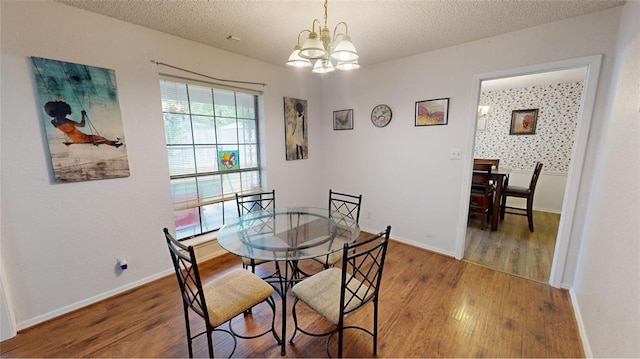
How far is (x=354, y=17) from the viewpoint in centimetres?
199

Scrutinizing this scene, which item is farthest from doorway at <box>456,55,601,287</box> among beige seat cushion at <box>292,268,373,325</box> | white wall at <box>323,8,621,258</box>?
beige seat cushion at <box>292,268,373,325</box>

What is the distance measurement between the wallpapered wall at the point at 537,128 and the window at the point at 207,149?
15.1 ft

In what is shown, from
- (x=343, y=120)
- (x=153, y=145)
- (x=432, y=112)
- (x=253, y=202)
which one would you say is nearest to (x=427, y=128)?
(x=432, y=112)

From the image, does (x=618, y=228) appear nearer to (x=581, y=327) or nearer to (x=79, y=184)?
(x=581, y=327)

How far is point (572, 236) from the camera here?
2.19 m

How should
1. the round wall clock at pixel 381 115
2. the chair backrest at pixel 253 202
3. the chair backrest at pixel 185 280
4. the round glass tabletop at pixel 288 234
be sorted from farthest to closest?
1. the round wall clock at pixel 381 115
2. the chair backrest at pixel 253 202
3. the round glass tabletop at pixel 288 234
4. the chair backrest at pixel 185 280

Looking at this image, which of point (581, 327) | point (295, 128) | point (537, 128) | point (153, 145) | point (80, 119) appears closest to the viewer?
point (581, 327)

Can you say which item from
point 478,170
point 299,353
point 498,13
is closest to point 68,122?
point 299,353

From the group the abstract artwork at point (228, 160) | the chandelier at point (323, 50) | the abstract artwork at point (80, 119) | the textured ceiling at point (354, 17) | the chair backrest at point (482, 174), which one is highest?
the textured ceiling at point (354, 17)

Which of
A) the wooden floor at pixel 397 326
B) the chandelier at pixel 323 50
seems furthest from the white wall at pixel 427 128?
the chandelier at pixel 323 50

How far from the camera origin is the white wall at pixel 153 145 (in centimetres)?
172

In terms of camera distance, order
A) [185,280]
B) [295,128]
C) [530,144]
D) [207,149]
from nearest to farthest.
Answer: [185,280]
[207,149]
[295,128]
[530,144]

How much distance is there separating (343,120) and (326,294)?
268 cm

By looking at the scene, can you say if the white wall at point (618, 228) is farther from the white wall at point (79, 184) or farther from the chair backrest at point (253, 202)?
the white wall at point (79, 184)
